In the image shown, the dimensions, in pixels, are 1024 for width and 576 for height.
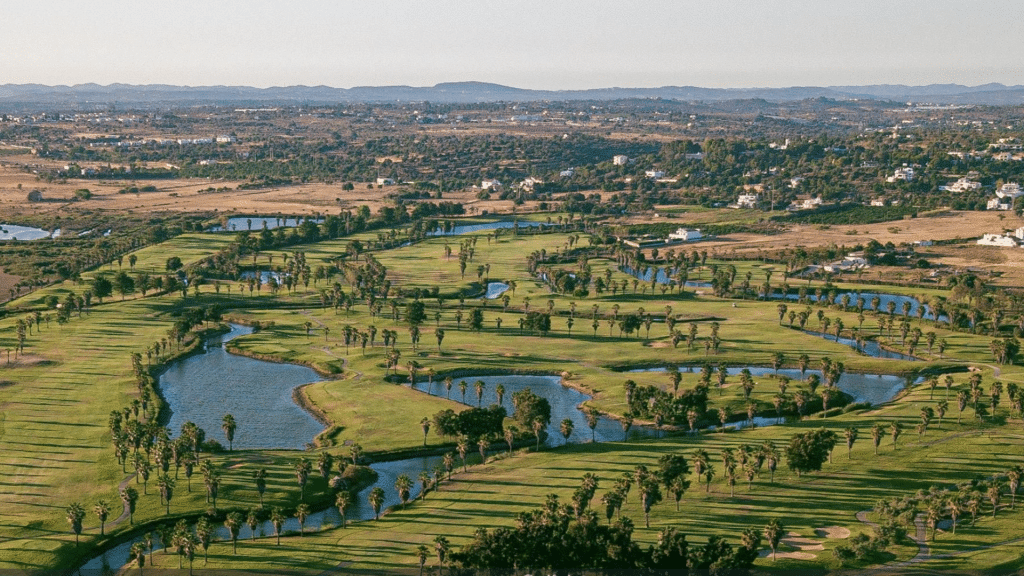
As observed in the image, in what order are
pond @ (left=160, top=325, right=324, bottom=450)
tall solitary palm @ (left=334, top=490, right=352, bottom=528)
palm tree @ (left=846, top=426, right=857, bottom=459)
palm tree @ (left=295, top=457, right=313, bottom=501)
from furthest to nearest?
pond @ (left=160, top=325, right=324, bottom=450), palm tree @ (left=846, top=426, right=857, bottom=459), palm tree @ (left=295, top=457, right=313, bottom=501), tall solitary palm @ (left=334, top=490, right=352, bottom=528)

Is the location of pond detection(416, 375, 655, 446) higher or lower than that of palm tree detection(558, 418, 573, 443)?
lower

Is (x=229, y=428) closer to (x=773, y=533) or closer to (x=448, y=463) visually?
(x=448, y=463)

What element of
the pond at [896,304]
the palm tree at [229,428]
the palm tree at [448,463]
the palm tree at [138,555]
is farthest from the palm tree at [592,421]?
the pond at [896,304]

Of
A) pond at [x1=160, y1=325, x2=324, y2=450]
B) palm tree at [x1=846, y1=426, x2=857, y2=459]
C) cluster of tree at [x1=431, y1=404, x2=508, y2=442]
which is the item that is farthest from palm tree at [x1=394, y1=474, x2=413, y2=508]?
palm tree at [x1=846, y1=426, x2=857, y2=459]

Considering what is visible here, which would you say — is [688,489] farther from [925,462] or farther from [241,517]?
[241,517]

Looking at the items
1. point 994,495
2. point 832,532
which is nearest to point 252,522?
point 832,532

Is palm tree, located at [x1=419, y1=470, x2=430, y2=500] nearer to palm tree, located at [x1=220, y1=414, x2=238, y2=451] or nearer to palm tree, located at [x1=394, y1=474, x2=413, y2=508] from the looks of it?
palm tree, located at [x1=394, y1=474, x2=413, y2=508]

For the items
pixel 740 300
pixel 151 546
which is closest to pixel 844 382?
pixel 740 300

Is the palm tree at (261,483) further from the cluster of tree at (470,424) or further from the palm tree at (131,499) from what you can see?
the cluster of tree at (470,424)

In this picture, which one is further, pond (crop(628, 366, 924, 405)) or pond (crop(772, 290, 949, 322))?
pond (crop(772, 290, 949, 322))
